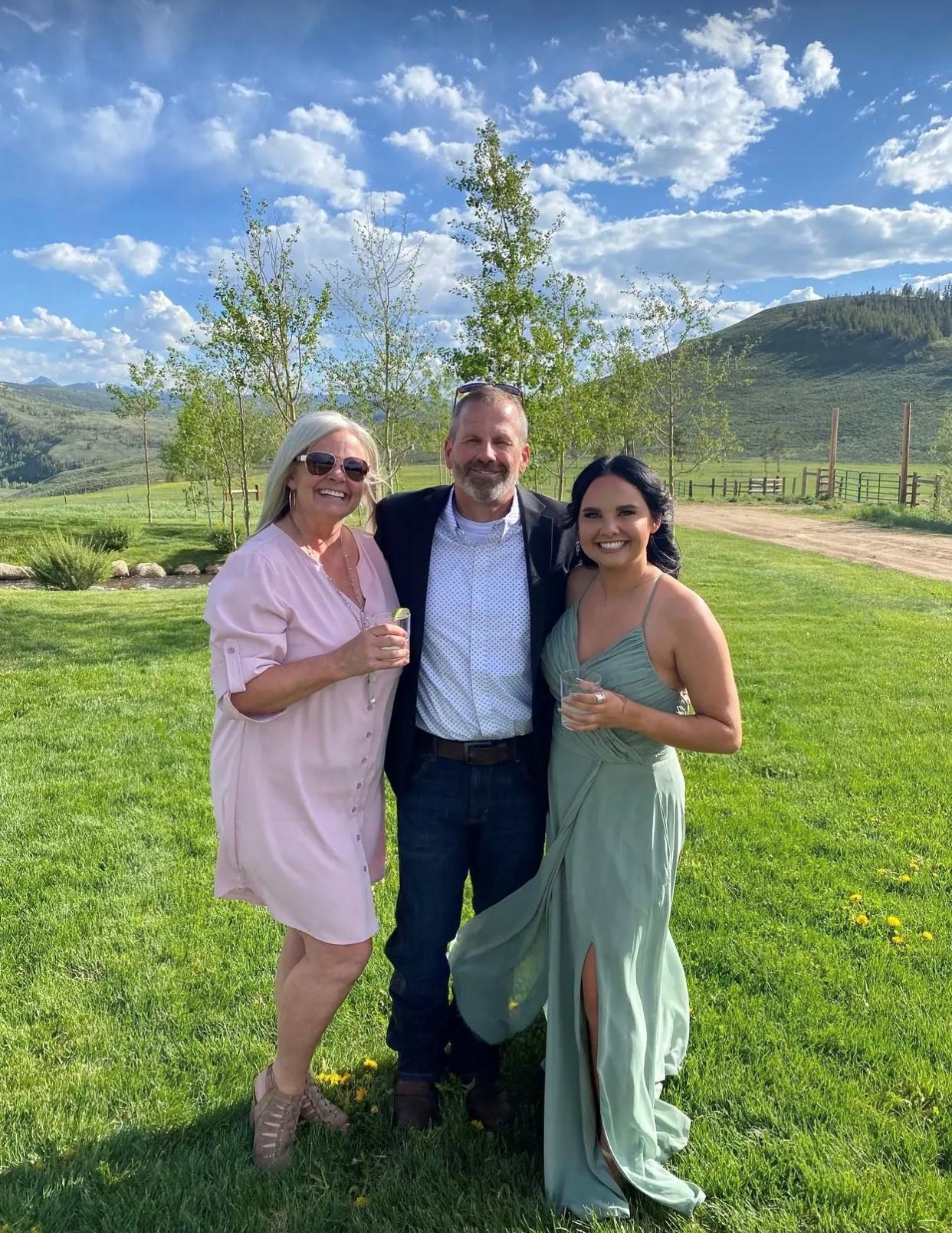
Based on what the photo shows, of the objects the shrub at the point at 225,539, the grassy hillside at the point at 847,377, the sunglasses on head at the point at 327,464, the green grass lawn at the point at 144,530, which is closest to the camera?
the sunglasses on head at the point at 327,464

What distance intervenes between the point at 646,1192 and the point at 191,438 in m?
26.4

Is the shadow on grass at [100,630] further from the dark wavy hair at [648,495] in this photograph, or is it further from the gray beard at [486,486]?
the dark wavy hair at [648,495]

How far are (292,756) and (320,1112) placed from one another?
4.82ft

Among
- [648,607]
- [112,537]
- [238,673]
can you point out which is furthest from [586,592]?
[112,537]

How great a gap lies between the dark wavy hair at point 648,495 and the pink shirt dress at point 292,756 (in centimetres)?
87

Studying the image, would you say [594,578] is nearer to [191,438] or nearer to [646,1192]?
[646,1192]

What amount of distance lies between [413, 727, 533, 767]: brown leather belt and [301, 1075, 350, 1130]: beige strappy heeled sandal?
132cm

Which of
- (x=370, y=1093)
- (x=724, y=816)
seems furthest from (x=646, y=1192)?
(x=724, y=816)

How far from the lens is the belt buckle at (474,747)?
9.05 ft

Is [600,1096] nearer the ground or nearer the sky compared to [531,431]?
nearer the ground

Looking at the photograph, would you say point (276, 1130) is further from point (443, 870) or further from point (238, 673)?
point (238, 673)

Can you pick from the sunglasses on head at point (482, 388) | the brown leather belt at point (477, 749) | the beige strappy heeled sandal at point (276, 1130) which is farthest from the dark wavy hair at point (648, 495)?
the beige strappy heeled sandal at point (276, 1130)

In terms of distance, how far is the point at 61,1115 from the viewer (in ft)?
9.73

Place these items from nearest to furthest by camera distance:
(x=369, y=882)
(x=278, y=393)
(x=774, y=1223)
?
(x=774, y=1223), (x=369, y=882), (x=278, y=393)
